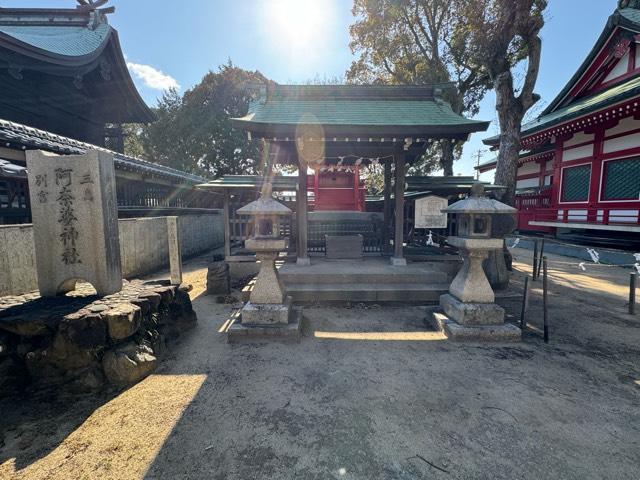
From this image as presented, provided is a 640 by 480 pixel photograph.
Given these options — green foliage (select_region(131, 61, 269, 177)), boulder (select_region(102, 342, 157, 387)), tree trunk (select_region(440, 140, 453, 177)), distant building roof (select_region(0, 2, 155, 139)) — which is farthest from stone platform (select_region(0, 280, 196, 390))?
green foliage (select_region(131, 61, 269, 177))

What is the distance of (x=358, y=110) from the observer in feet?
26.9

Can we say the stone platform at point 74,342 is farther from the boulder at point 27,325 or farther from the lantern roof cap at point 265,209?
the lantern roof cap at point 265,209

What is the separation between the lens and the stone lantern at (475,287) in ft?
15.2

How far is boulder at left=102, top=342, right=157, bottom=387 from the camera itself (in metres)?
3.46

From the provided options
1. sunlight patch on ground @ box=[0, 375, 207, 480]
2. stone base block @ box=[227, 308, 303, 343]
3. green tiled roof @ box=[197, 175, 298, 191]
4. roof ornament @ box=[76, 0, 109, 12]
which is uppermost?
roof ornament @ box=[76, 0, 109, 12]

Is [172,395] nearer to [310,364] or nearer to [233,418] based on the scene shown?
[233,418]

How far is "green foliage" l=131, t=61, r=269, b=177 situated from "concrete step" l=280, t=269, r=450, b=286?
22701 mm

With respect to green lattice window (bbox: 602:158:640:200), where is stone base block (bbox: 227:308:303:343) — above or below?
below

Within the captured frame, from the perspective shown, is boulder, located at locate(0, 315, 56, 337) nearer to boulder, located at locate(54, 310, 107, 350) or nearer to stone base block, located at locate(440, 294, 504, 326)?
boulder, located at locate(54, 310, 107, 350)

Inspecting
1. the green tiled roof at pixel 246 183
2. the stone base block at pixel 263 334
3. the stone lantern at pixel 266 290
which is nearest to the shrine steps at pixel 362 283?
the stone lantern at pixel 266 290

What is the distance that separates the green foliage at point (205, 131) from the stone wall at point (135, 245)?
1250 cm

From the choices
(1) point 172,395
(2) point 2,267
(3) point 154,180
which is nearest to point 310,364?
(1) point 172,395

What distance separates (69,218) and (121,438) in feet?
10.4

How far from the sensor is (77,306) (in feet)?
12.0
